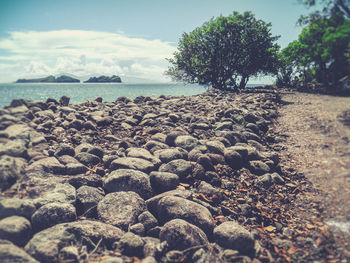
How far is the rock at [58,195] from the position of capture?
11.5 feet

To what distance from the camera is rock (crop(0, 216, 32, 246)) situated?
2.80 m

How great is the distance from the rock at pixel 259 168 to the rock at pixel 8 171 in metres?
4.75

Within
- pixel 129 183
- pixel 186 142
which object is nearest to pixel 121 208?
pixel 129 183

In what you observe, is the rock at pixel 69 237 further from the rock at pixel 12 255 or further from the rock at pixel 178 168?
the rock at pixel 178 168

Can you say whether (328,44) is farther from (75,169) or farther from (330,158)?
(75,169)

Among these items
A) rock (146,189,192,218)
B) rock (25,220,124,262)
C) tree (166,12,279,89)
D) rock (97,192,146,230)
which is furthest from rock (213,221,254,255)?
tree (166,12,279,89)

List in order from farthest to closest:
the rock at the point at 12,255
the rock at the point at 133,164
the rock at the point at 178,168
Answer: the rock at the point at 178,168, the rock at the point at 133,164, the rock at the point at 12,255

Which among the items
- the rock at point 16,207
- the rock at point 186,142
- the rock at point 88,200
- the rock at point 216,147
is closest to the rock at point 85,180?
the rock at point 88,200

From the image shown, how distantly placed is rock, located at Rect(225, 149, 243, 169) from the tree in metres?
16.3

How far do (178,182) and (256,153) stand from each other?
8.23 feet

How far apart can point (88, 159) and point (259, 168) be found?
410 centimetres

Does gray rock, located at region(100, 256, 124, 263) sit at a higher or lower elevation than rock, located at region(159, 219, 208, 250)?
lower

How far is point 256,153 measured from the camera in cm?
608

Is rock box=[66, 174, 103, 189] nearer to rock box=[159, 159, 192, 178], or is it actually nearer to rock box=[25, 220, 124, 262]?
rock box=[25, 220, 124, 262]
